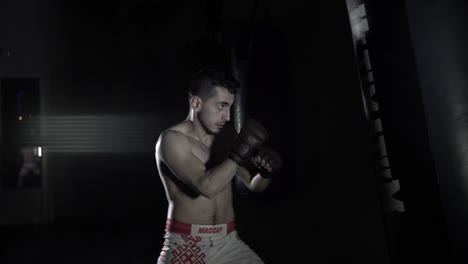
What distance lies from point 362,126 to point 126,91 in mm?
4416

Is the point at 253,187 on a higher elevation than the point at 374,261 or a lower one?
higher

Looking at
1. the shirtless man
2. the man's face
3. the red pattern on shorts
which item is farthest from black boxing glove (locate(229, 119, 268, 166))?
the red pattern on shorts

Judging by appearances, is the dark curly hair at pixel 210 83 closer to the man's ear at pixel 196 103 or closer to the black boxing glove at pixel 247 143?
the man's ear at pixel 196 103

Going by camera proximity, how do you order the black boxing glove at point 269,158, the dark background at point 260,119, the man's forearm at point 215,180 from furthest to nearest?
the black boxing glove at point 269,158
the man's forearm at point 215,180
the dark background at point 260,119

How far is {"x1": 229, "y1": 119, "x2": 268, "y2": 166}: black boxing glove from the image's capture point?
1920mm

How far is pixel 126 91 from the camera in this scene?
638 centimetres

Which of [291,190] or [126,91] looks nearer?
[291,190]

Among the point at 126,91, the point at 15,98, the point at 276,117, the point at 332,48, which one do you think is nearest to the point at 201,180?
the point at 276,117

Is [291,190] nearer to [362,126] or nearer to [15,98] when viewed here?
[362,126]

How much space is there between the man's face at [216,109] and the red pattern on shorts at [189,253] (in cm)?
52

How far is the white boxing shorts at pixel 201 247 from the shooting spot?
1927mm

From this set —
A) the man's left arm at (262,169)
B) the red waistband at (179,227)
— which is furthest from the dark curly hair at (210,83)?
the red waistband at (179,227)

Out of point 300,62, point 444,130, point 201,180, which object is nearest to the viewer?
point 444,130

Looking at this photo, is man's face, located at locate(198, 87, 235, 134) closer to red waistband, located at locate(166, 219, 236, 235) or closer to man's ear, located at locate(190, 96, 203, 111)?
man's ear, located at locate(190, 96, 203, 111)
